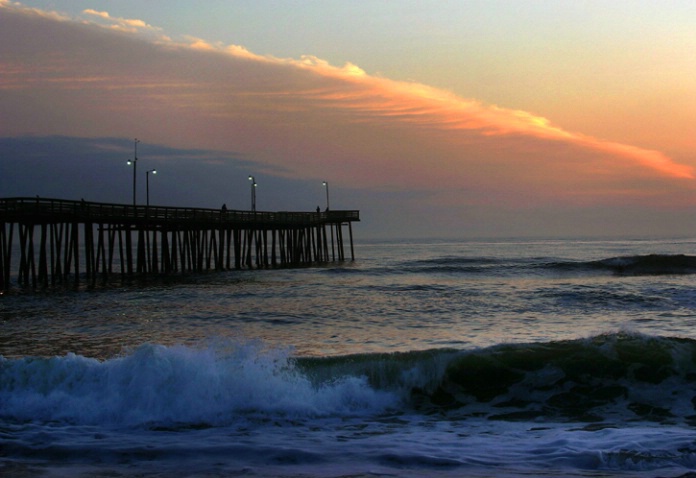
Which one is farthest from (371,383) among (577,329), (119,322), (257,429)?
(119,322)

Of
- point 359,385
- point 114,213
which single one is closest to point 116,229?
point 114,213

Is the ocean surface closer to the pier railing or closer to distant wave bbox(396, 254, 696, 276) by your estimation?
the pier railing

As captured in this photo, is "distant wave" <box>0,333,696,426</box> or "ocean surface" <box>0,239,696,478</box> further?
"distant wave" <box>0,333,696,426</box>

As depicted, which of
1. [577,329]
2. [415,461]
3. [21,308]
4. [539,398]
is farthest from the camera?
[21,308]

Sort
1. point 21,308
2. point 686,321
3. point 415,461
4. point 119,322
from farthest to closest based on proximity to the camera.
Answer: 1. point 21,308
2. point 119,322
3. point 686,321
4. point 415,461

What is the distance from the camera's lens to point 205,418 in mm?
9133

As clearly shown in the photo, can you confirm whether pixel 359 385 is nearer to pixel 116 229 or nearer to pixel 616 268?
pixel 116 229

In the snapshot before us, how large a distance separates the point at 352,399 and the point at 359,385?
1.20 feet

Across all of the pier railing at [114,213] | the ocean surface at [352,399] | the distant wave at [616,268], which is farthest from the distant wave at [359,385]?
the distant wave at [616,268]

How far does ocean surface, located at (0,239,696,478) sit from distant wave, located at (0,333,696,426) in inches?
1.2

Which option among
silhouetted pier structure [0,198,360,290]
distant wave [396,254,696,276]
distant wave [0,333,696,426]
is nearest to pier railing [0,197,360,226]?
silhouetted pier structure [0,198,360,290]

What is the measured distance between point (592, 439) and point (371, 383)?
3.69 m

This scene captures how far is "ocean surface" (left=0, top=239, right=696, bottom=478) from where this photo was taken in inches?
274

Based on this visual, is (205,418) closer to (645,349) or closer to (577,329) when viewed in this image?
(645,349)
